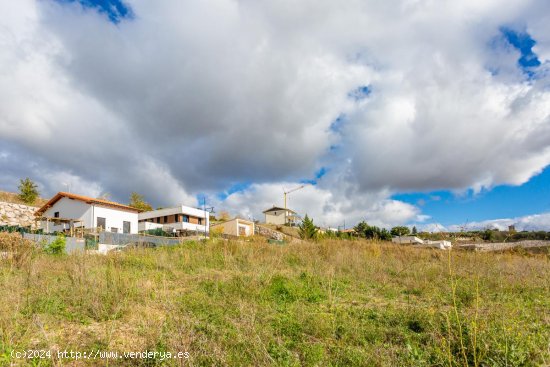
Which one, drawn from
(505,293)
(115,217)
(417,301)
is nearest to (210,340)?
(417,301)

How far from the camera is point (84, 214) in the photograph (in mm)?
27766

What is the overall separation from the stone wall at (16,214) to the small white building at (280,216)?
4776cm

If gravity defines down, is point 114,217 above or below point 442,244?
above

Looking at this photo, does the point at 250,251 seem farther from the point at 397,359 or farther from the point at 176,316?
the point at 397,359

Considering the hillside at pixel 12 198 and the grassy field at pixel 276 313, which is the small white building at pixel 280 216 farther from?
the grassy field at pixel 276 313

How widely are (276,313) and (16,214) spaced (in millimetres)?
37460

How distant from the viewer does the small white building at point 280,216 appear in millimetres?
72562

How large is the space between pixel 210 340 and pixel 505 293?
686 cm

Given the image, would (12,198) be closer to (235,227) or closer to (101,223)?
(101,223)

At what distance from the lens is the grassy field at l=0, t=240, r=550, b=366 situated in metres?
3.63

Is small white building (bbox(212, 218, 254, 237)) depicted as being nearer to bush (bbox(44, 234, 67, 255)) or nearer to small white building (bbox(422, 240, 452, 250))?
bush (bbox(44, 234, 67, 255))

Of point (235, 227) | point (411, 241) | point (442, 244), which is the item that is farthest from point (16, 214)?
point (411, 241)

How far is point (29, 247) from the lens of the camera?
9055 mm

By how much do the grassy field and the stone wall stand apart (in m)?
28.4
